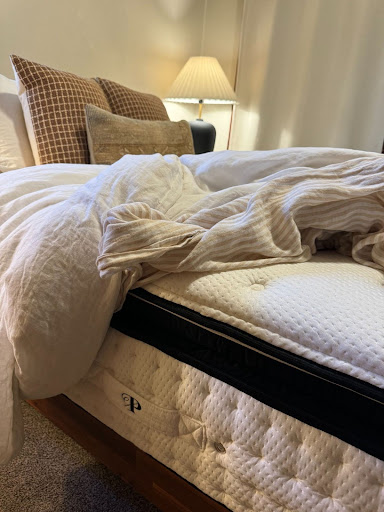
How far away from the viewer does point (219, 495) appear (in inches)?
24.2

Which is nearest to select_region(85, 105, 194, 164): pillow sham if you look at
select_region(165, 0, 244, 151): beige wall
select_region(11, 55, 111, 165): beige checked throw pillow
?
select_region(11, 55, 111, 165): beige checked throw pillow

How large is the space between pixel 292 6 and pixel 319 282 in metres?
2.93

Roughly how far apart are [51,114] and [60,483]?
118 cm

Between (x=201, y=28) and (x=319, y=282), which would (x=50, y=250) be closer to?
(x=319, y=282)

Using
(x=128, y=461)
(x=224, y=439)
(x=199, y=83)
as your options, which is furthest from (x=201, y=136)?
(x=224, y=439)

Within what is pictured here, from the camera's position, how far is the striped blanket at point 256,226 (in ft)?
2.08

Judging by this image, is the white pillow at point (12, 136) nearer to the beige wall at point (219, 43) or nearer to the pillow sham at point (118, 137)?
the pillow sham at point (118, 137)

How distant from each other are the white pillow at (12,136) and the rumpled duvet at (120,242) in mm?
687

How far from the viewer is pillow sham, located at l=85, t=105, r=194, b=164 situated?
147cm

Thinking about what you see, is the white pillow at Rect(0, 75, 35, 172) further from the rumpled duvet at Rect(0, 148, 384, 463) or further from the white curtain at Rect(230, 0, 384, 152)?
the white curtain at Rect(230, 0, 384, 152)

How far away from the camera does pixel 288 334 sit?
0.53 m

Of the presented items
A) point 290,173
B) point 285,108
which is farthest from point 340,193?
point 285,108

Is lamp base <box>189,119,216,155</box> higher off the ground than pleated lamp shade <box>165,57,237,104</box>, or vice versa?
pleated lamp shade <box>165,57,237,104</box>

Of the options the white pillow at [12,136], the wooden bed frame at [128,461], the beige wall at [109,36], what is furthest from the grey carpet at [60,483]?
the beige wall at [109,36]
